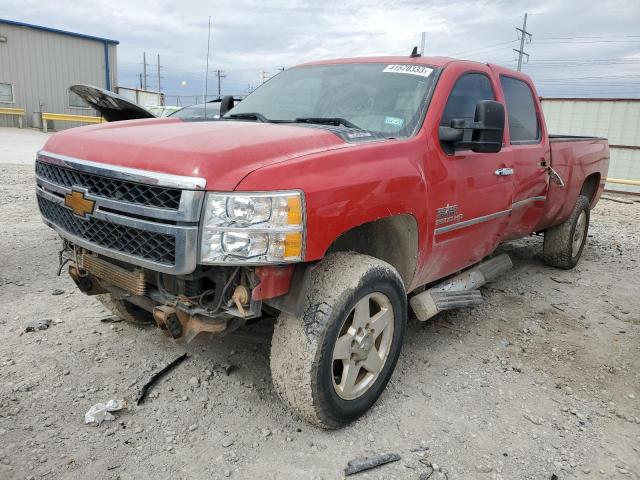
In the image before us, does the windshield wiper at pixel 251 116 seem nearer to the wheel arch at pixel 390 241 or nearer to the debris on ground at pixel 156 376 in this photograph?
the wheel arch at pixel 390 241

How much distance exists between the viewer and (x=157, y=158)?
226cm

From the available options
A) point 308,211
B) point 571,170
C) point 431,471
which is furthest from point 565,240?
point 308,211

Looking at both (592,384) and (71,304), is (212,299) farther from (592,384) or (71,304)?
(592,384)

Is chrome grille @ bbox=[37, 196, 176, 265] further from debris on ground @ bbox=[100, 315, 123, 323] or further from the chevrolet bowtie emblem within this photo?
debris on ground @ bbox=[100, 315, 123, 323]

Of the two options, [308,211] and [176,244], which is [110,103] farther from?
[308,211]

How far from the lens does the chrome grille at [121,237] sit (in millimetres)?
2215

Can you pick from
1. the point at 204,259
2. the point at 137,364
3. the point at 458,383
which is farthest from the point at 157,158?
the point at 458,383

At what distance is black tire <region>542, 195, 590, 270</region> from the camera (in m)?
5.50

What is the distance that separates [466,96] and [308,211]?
1905mm

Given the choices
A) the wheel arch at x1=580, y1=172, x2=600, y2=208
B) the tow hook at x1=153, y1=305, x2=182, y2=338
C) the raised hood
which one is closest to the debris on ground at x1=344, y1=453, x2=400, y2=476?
the tow hook at x1=153, y1=305, x2=182, y2=338

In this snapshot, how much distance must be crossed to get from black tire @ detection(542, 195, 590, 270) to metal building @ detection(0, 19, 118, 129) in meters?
22.6

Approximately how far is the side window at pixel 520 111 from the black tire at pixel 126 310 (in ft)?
10.1

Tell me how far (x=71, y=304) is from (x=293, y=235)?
2700 millimetres

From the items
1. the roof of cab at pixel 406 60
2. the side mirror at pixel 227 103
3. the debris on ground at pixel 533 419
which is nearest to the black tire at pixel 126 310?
the side mirror at pixel 227 103
